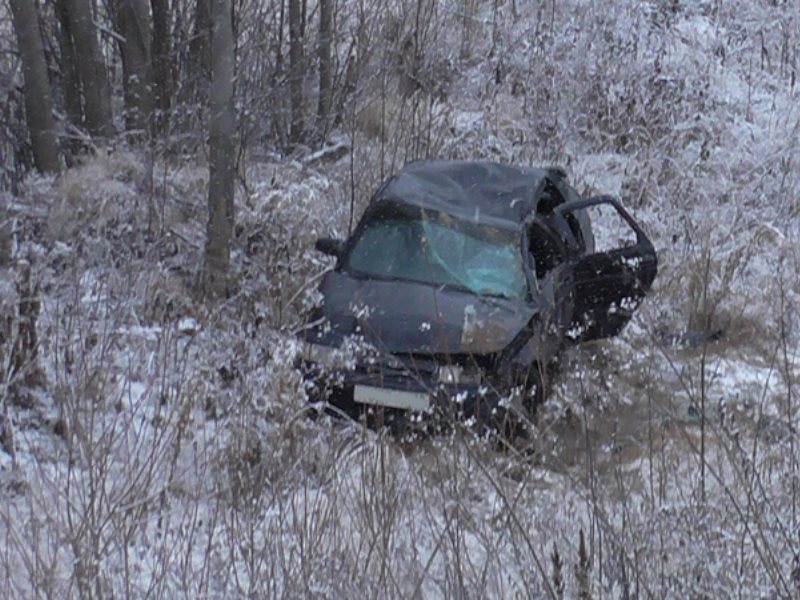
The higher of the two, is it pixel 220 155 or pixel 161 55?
pixel 220 155

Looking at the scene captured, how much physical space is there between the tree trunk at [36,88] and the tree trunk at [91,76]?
1077mm

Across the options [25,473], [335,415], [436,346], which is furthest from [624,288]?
[25,473]

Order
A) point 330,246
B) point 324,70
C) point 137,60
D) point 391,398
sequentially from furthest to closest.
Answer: point 324,70 < point 137,60 < point 330,246 < point 391,398

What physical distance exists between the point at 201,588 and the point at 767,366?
6050 millimetres

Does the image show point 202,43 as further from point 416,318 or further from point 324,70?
point 416,318

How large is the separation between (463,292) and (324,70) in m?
6.68

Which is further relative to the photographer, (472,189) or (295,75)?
(295,75)

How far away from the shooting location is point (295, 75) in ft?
42.4

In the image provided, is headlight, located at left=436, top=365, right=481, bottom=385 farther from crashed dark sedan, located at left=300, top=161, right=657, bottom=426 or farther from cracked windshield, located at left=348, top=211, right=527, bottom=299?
cracked windshield, located at left=348, top=211, right=527, bottom=299

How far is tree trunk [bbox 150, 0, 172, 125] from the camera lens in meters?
12.2

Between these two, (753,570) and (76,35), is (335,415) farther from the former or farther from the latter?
(76,35)

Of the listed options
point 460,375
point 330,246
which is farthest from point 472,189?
point 460,375

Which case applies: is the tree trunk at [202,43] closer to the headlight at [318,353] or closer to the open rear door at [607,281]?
the open rear door at [607,281]

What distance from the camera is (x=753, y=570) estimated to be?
12.3 feet
